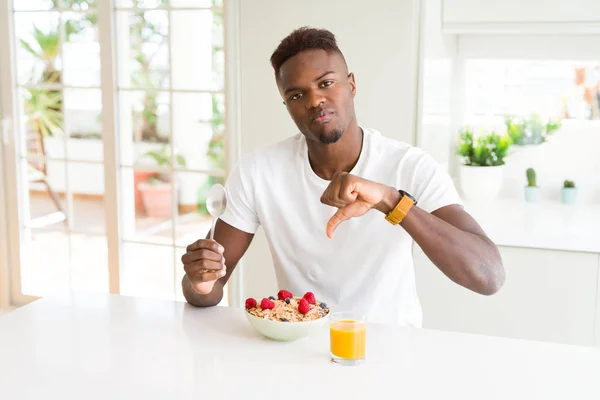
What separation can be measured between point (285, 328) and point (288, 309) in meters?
0.07

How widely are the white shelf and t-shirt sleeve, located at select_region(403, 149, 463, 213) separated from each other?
0.88m

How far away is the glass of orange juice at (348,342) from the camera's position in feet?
4.98

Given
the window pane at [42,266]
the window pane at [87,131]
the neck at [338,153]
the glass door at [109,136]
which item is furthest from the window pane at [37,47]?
the neck at [338,153]

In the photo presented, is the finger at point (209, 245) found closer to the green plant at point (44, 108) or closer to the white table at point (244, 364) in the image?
the white table at point (244, 364)

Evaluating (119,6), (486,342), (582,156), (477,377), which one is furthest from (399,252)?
(119,6)

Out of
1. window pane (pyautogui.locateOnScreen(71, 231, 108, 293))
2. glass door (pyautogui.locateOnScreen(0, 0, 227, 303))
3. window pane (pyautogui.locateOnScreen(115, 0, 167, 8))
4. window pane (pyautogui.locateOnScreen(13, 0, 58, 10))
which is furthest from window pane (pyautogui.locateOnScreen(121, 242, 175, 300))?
window pane (pyautogui.locateOnScreen(13, 0, 58, 10))

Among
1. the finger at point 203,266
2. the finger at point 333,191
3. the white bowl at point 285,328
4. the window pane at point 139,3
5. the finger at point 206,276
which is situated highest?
the window pane at point 139,3

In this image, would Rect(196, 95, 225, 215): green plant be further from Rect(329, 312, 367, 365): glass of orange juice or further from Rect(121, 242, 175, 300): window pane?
Rect(329, 312, 367, 365): glass of orange juice

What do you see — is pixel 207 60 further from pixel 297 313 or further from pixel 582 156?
pixel 297 313

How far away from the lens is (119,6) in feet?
11.7

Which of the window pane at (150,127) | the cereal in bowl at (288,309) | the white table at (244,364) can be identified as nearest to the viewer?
the white table at (244,364)

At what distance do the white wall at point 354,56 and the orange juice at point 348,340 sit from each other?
1.50 metres

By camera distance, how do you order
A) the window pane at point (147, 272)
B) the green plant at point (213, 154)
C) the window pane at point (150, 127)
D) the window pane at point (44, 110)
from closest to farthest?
1. the window pane at point (147, 272)
2. the window pane at point (44, 110)
3. the green plant at point (213, 154)
4. the window pane at point (150, 127)

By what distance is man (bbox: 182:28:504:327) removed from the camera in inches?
76.5
